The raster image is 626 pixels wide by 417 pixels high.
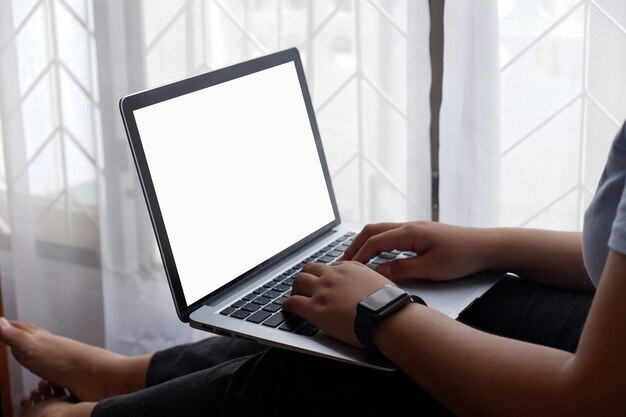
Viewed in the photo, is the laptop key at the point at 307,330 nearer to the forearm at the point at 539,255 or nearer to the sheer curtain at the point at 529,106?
the forearm at the point at 539,255

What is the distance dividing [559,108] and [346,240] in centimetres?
37

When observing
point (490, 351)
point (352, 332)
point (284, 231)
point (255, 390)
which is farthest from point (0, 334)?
point (490, 351)

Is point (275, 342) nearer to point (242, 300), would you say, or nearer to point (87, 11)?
point (242, 300)

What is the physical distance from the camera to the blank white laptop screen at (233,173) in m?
1.00

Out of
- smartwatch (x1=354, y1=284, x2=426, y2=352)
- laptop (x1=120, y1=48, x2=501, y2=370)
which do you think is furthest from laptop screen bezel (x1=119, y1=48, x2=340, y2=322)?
→ smartwatch (x1=354, y1=284, x2=426, y2=352)

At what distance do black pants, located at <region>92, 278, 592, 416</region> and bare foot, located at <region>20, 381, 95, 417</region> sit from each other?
21 centimetres

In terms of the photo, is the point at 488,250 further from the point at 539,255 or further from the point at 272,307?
the point at 272,307

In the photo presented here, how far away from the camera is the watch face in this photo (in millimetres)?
850

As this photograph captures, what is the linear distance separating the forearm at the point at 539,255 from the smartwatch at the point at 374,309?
9.0 inches

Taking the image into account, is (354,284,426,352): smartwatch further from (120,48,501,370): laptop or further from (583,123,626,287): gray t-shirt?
(583,123,626,287): gray t-shirt

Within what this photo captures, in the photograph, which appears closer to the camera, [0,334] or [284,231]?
[284,231]

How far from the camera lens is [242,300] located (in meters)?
1.03

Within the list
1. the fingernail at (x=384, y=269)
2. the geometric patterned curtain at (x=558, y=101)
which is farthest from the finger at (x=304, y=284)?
the geometric patterned curtain at (x=558, y=101)

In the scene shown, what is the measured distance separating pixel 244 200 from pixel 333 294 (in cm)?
25
